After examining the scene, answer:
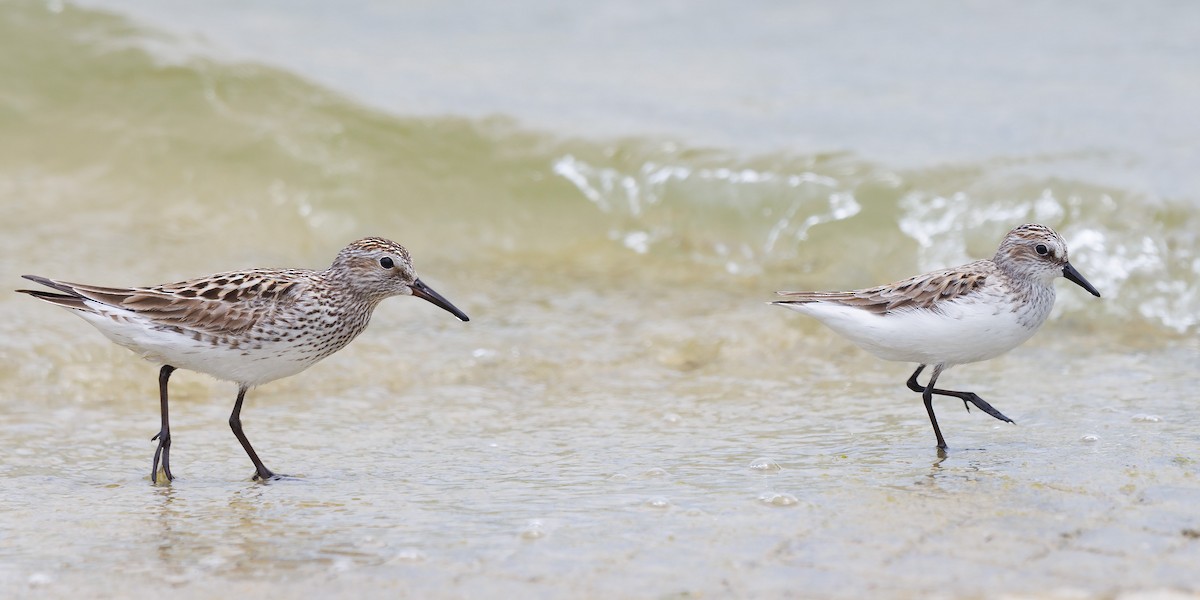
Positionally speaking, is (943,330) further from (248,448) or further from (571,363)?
(248,448)

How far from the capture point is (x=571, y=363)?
8.59 meters

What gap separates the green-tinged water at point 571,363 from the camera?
16.3 ft

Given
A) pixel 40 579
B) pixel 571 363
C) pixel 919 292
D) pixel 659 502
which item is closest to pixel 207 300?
pixel 40 579

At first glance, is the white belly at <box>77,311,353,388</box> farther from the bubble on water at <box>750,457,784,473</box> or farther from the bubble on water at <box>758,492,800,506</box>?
the bubble on water at <box>758,492,800,506</box>

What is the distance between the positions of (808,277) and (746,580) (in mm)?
6220

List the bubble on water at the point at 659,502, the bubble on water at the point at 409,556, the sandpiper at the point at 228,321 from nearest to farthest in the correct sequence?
the bubble on water at the point at 409,556, the bubble on water at the point at 659,502, the sandpiper at the point at 228,321

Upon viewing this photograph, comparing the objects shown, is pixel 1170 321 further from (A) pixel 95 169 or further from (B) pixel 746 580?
(A) pixel 95 169

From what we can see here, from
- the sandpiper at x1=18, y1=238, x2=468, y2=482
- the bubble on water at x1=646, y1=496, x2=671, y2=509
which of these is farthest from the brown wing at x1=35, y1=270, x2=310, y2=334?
the bubble on water at x1=646, y1=496, x2=671, y2=509

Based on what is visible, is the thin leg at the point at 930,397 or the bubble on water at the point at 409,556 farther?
the thin leg at the point at 930,397

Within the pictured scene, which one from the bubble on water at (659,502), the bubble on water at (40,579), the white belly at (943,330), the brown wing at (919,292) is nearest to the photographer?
the bubble on water at (40,579)

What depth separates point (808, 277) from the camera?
34.8ft

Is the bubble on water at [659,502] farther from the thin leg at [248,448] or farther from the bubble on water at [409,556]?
the thin leg at [248,448]

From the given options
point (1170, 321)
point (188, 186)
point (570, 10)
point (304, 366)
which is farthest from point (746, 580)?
point (570, 10)

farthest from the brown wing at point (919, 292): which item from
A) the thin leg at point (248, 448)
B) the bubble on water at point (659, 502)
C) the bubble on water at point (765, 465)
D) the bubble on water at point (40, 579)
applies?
the bubble on water at point (40, 579)
